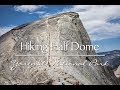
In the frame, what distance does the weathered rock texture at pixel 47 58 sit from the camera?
5.54 meters

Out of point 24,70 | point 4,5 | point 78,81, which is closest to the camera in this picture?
point 78,81

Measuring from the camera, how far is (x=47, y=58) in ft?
19.2

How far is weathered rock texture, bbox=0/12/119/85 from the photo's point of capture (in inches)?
218

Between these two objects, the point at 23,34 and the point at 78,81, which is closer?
the point at 78,81

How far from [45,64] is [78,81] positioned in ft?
2.54

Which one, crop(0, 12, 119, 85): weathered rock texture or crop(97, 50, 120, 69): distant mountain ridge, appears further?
crop(97, 50, 120, 69): distant mountain ridge

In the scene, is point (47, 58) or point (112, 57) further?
point (112, 57)

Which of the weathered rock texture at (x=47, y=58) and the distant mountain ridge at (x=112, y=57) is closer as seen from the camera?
the weathered rock texture at (x=47, y=58)

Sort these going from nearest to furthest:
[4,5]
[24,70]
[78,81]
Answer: [78,81]
[24,70]
[4,5]

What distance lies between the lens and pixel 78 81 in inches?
212
